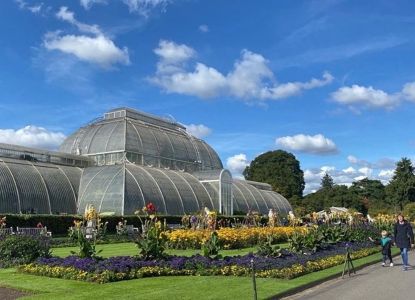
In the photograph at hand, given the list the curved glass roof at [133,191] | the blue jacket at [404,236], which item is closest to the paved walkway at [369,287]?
the blue jacket at [404,236]

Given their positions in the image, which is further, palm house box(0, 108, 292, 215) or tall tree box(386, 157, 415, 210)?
tall tree box(386, 157, 415, 210)

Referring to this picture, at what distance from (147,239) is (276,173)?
9962cm

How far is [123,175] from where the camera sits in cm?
4694

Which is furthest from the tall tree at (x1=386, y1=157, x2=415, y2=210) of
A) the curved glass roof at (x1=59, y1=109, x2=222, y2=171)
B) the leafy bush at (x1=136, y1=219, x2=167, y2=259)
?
the leafy bush at (x1=136, y1=219, x2=167, y2=259)

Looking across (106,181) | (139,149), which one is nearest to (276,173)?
(139,149)

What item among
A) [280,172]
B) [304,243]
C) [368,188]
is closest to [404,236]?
[304,243]

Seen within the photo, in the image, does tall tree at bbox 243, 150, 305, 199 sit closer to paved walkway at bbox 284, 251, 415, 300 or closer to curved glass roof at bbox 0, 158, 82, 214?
curved glass roof at bbox 0, 158, 82, 214

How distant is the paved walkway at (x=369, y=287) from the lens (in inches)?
504

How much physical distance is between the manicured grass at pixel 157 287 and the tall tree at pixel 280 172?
9147 cm

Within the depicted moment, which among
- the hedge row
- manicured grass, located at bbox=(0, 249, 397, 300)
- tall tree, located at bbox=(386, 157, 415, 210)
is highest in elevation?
tall tree, located at bbox=(386, 157, 415, 210)

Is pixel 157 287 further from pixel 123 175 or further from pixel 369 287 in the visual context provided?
pixel 123 175

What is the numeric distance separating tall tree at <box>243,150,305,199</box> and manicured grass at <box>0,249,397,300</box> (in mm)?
91472

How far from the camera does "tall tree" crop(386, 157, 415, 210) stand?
94438mm

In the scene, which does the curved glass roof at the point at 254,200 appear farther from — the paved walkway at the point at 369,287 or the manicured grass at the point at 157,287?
the manicured grass at the point at 157,287
